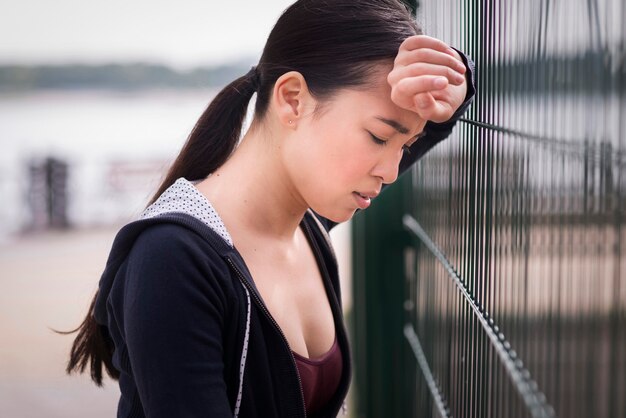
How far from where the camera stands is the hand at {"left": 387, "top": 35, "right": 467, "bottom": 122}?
1.56m

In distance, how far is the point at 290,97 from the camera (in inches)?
68.2

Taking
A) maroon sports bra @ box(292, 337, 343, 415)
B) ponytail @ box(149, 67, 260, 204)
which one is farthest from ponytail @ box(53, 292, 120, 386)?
maroon sports bra @ box(292, 337, 343, 415)

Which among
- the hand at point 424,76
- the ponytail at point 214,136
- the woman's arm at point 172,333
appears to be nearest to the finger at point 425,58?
the hand at point 424,76

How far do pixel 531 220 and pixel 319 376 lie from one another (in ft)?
2.06

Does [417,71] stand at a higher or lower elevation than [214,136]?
higher

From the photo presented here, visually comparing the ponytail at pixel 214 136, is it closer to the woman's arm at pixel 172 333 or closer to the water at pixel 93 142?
the woman's arm at pixel 172 333

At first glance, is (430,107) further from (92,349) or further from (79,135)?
(79,135)

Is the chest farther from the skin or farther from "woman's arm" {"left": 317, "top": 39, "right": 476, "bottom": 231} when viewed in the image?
"woman's arm" {"left": 317, "top": 39, "right": 476, "bottom": 231}

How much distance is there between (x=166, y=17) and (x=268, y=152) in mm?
19240

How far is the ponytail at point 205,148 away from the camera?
187 centimetres

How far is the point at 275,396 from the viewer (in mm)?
1618

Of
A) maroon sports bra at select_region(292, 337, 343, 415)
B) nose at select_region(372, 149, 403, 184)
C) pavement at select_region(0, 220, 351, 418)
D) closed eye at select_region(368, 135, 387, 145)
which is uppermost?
closed eye at select_region(368, 135, 387, 145)

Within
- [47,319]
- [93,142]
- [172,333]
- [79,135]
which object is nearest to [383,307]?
[172,333]

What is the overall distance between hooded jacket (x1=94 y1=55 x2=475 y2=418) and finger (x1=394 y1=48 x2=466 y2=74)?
1.37 ft
